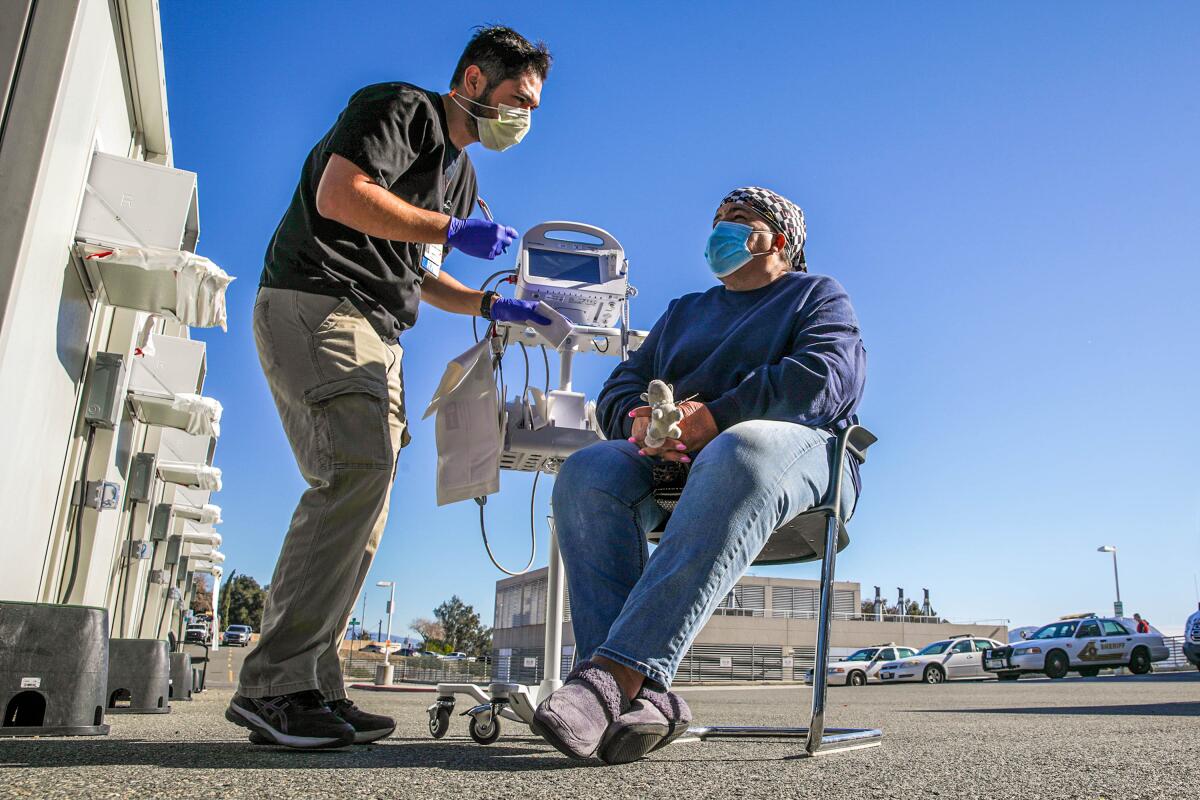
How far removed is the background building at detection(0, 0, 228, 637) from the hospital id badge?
79.1 inches

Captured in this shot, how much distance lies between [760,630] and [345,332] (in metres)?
40.2

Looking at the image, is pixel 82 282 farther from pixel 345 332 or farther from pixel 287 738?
pixel 287 738

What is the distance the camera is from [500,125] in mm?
2555

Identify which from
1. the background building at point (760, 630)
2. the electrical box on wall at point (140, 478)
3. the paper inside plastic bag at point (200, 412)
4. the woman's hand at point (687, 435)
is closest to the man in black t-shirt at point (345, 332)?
the woman's hand at point (687, 435)

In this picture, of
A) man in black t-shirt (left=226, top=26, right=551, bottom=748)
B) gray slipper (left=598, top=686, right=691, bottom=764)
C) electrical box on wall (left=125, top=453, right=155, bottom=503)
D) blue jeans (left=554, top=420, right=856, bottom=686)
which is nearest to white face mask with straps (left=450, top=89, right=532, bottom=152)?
man in black t-shirt (left=226, top=26, right=551, bottom=748)

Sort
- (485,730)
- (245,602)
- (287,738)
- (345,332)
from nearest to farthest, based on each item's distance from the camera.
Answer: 1. (287,738)
2. (345,332)
3. (485,730)
4. (245,602)

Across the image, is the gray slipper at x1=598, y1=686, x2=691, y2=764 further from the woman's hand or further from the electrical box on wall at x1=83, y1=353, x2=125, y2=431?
the electrical box on wall at x1=83, y1=353, x2=125, y2=431

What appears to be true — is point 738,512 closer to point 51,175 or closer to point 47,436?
point 51,175

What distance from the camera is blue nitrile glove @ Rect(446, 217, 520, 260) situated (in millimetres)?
2338

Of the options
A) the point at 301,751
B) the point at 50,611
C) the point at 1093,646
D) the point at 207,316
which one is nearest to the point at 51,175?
the point at 207,316

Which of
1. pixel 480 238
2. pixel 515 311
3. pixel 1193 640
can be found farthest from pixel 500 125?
pixel 1193 640

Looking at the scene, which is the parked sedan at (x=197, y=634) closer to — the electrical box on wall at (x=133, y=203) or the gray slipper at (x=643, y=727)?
the electrical box on wall at (x=133, y=203)

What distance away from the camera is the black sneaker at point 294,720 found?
1.86 meters

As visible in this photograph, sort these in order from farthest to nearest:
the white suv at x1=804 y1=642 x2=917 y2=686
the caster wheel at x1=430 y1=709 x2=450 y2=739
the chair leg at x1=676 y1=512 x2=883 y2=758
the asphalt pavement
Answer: the white suv at x1=804 y1=642 x2=917 y2=686 → the caster wheel at x1=430 y1=709 x2=450 y2=739 → the chair leg at x1=676 y1=512 x2=883 y2=758 → the asphalt pavement
